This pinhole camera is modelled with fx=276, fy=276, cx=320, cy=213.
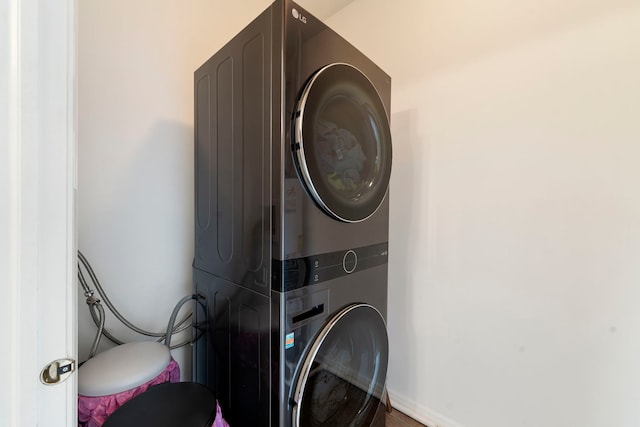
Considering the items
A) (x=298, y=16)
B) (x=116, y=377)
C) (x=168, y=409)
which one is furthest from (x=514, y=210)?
(x=116, y=377)

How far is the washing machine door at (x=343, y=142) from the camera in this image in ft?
2.74

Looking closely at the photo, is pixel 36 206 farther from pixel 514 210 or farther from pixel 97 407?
pixel 514 210

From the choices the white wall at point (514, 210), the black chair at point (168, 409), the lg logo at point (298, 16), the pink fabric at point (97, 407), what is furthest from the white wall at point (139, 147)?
the white wall at point (514, 210)

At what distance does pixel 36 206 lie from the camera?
535 mm

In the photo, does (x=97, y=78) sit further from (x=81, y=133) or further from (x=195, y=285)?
(x=195, y=285)

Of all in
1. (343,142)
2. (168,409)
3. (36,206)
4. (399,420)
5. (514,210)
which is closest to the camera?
(36,206)

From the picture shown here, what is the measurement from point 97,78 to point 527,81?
181cm

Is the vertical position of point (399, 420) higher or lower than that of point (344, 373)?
lower

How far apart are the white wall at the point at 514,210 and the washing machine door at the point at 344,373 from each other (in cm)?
47

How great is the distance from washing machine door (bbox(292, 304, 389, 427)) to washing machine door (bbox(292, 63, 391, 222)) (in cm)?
40

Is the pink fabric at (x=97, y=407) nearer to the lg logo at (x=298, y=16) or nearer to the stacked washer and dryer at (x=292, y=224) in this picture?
the stacked washer and dryer at (x=292, y=224)

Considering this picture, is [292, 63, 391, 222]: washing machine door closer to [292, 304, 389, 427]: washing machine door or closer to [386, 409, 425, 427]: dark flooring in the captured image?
[292, 304, 389, 427]: washing machine door

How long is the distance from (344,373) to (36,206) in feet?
3.45

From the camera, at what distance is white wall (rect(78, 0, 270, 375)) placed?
3.79 ft
